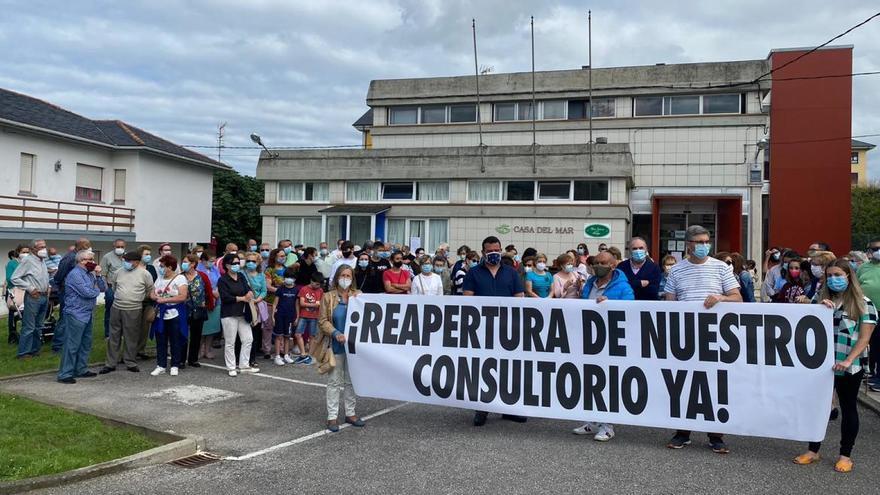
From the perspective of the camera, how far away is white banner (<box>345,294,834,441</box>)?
6148 millimetres

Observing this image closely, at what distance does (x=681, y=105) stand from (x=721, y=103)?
164cm

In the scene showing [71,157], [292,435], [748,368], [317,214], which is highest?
[71,157]

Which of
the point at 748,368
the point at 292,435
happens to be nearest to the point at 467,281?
the point at 292,435

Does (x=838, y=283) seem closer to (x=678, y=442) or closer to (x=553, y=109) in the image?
(x=678, y=442)

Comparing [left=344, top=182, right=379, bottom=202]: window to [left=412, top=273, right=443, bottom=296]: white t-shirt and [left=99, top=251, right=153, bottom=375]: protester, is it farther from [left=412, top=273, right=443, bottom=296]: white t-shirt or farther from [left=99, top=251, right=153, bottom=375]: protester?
[left=99, top=251, right=153, bottom=375]: protester

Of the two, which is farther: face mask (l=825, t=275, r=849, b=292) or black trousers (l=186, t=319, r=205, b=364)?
black trousers (l=186, t=319, r=205, b=364)

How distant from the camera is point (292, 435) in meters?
6.99

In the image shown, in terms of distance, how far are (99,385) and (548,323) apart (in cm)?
665

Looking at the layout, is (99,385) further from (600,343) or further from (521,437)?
(600,343)

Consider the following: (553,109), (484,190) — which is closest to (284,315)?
(484,190)

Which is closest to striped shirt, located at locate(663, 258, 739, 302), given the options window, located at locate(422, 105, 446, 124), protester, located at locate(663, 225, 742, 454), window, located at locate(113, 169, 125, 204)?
protester, located at locate(663, 225, 742, 454)

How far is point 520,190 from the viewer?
25.2 m

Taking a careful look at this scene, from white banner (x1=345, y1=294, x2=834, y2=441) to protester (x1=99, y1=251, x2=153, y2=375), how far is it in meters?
4.71

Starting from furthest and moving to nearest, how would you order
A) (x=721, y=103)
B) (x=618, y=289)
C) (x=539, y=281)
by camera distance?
(x=721, y=103), (x=539, y=281), (x=618, y=289)
